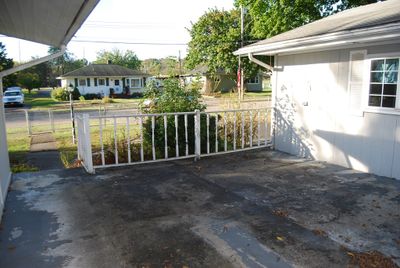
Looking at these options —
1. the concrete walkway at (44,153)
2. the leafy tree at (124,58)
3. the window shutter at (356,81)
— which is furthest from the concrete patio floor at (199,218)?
the leafy tree at (124,58)

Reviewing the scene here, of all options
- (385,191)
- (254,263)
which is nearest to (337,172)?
(385,191)

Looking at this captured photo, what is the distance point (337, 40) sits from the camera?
16.1 ft

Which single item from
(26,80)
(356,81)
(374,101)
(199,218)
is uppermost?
(26,80)

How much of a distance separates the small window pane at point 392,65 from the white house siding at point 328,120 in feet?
0.50

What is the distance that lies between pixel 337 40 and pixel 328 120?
5.22 ft

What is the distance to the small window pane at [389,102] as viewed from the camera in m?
4.84

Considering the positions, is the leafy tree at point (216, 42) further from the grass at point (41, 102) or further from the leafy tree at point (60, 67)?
the leafy tree at point (60, 67)

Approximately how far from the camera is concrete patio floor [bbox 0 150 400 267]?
280 centimetres

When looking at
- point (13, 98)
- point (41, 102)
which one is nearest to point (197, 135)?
point (13, 98)

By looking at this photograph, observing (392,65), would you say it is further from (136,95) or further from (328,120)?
(136,95)

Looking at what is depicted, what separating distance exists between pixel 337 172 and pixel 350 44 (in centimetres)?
215

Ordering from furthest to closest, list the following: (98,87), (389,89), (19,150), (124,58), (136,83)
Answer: (124,58)
(136,83)
(98,87)
(19,150)
(389,89)

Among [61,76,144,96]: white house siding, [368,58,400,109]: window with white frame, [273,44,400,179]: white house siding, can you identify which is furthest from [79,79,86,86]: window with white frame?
[368,58,400,109]: window with white frame

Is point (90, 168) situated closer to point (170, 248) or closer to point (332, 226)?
point (170, 248)
